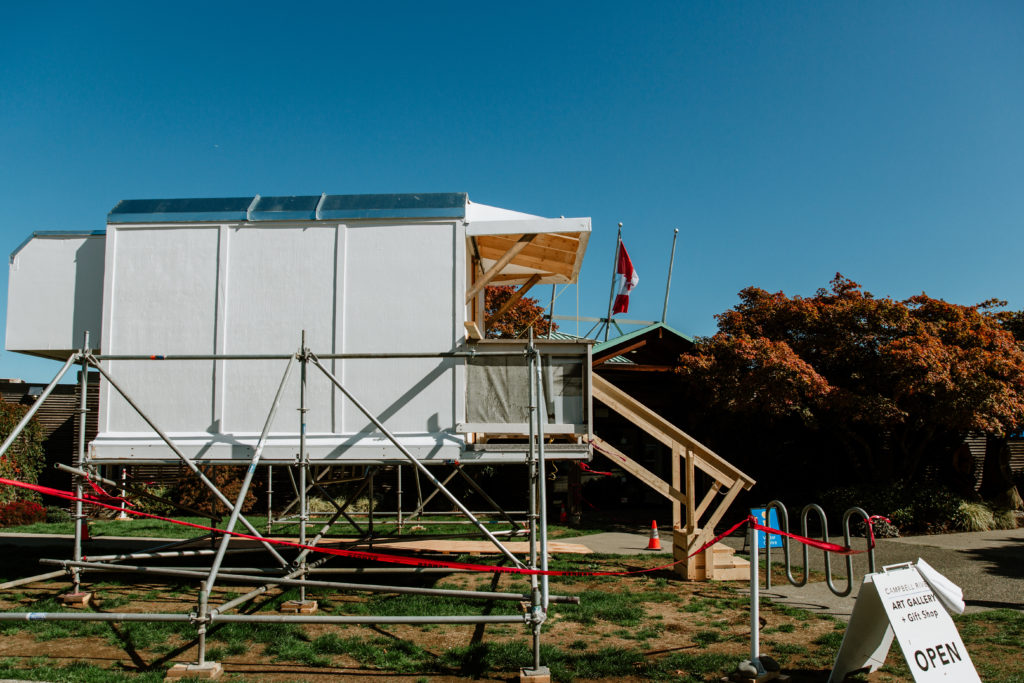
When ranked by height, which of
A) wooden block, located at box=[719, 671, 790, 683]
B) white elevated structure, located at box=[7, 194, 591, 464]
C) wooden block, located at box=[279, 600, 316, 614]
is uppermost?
white elevated structure, located at box=[7, 194, 591, 464]

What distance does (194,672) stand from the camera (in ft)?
18.7

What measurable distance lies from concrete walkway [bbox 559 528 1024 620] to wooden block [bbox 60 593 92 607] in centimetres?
794

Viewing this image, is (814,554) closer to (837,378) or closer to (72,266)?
(837,378)

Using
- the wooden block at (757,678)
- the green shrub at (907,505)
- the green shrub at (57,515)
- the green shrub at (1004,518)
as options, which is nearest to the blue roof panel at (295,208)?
the wooden block at (757,678)

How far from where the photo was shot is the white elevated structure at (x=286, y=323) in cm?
813

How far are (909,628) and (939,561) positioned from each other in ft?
25.5

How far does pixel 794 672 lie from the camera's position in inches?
239

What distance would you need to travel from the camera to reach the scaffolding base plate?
5668mm

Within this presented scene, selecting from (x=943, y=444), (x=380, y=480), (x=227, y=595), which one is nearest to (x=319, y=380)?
(x=227, y=595)

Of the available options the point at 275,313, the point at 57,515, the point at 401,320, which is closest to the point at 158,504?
the point at 57,515

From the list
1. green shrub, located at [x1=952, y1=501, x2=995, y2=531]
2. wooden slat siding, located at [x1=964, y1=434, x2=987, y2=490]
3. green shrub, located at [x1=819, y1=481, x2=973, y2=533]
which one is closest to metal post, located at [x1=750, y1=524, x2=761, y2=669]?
green shrub, located at [x1=819, y1=481, x2=973, y2=533]

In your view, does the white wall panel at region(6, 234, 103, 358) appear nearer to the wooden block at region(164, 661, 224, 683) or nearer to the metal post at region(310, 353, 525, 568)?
the metal post at region(310, 353, 525, 568)

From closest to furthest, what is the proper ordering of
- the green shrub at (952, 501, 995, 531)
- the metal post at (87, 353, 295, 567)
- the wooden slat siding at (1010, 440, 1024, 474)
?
the metal post at (87, 353, 295, 567) < the green shrub at (952, 501, 995, 531) < the wooden slat siding at (1010, 440, 1024, 474)

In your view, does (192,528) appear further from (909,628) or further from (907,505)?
(907,505)
